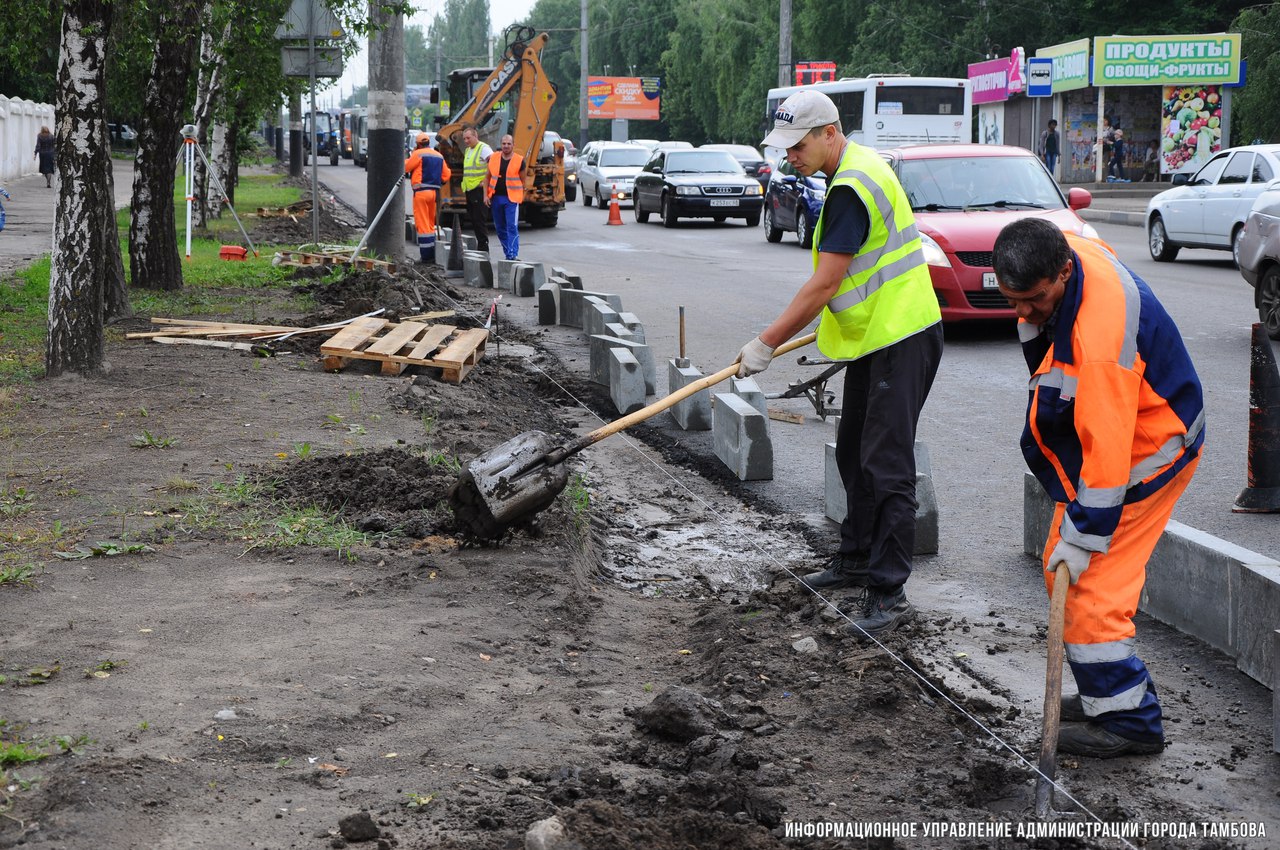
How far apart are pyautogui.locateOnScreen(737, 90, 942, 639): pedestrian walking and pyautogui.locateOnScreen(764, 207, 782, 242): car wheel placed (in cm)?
1799

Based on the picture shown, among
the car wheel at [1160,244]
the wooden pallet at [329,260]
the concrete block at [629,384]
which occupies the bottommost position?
the concrete block at [629,384]

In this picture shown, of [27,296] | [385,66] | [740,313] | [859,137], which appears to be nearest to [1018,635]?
[740,313]

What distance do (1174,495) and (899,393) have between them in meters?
1.38

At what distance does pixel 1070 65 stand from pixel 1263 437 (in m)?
35.7

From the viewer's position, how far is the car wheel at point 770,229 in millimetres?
23109

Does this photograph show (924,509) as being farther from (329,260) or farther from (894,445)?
(329,260)

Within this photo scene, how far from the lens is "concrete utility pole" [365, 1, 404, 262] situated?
18.3m

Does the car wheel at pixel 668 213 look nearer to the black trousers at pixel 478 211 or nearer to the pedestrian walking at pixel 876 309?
the black trousers at pixel 478 211

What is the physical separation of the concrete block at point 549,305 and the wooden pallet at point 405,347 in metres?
2.92

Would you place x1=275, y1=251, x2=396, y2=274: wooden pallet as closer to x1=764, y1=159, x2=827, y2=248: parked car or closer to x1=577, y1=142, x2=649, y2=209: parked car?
x1=764, y1=159, x2=827, y2=248: parked car

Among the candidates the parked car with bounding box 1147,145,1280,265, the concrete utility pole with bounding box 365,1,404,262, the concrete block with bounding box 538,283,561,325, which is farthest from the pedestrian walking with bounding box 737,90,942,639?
the concrete utility pole with bounding box 365,1,404,262

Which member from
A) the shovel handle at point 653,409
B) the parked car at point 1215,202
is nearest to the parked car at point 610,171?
the parked car at point 1215,202

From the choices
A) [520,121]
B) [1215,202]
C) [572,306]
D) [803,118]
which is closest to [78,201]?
[572,306]

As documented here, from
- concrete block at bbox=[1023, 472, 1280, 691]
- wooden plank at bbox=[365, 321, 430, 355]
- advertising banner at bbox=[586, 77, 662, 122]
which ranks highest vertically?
advertising banner at bbox=[586, 77, 662, 122]
